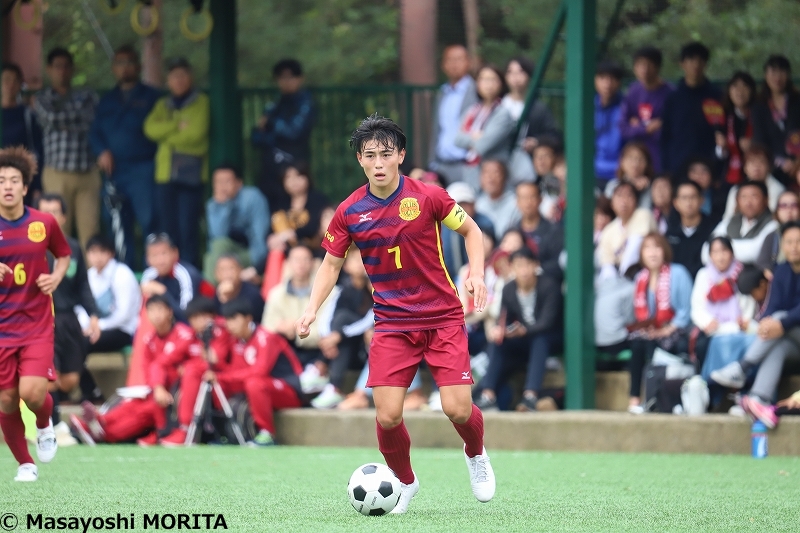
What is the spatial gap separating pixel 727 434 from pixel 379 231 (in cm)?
424

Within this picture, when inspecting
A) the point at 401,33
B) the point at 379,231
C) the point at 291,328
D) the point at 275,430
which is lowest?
the point at 275,430

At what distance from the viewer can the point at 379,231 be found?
6938mm

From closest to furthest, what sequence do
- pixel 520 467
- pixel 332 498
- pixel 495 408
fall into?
pixel 332 498, pixel 520 467, pixel 495 408

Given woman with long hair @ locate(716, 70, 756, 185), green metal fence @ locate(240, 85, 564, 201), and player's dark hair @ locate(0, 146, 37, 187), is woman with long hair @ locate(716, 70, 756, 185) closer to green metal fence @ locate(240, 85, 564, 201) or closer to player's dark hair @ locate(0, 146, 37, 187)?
green metal fence @ locate(240, 85, 564, 201)

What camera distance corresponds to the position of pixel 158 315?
11.6m

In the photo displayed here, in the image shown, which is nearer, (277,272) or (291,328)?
(291,328)

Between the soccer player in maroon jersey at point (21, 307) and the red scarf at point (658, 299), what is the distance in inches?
183

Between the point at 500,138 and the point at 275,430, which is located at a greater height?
the point at 500,138

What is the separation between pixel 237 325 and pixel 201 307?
1.24 ft

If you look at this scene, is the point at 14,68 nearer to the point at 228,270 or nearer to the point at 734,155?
the point at 228,270

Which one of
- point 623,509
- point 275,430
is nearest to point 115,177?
point 275,430

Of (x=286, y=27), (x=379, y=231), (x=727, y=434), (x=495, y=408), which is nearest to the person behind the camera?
(x=379, y=231)

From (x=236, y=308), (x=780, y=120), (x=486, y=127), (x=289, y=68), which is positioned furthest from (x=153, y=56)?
(x=780, y=120)

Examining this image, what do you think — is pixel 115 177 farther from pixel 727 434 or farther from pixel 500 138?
pixel 727 434
